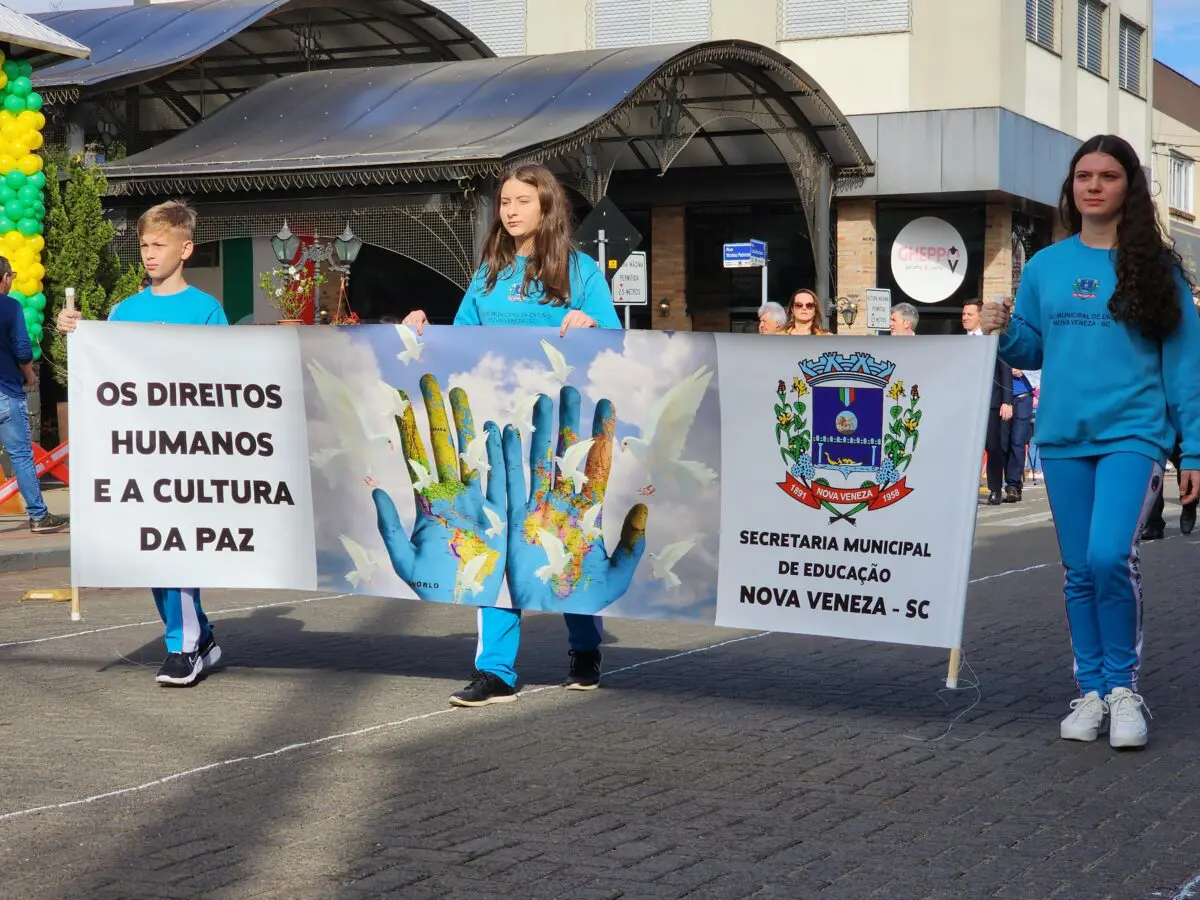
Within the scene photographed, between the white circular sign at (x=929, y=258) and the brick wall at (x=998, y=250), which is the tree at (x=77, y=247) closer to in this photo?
the white circular sign at (x=929, y=258)

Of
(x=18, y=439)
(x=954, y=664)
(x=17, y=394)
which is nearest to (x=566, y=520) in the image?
(x=954, y=664)

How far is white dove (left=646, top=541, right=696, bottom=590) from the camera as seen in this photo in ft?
22.5

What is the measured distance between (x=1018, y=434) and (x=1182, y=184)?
113ft

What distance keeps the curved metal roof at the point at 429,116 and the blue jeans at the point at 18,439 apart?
9954 millimetres

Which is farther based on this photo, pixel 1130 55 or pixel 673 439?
pixel 1130 55

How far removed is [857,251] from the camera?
37625mm

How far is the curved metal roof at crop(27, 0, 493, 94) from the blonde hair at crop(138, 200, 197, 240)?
17861mm

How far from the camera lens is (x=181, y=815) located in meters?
5.18

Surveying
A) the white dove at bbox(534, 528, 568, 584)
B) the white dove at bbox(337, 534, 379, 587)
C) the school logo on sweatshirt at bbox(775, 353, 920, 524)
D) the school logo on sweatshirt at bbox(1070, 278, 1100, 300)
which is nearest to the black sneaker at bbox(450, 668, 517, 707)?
the white dove at bbox(534, 528, 568, 584)

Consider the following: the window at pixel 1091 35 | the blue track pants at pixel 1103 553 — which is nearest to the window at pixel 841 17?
the window at pixel 1091 35

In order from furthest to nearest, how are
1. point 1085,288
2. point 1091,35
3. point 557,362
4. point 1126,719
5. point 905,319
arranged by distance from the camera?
point 1091,35 → point 905,319 → point 557,362 → point 1085,288 → point 1126,719

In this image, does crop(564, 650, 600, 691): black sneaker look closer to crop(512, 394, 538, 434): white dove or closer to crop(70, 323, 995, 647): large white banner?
crop(70, 323, 995, 647): large white banner

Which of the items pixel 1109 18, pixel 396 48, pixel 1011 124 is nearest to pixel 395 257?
pixel 396 48

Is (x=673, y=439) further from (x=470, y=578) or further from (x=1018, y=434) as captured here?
(x=1018, y=434)
